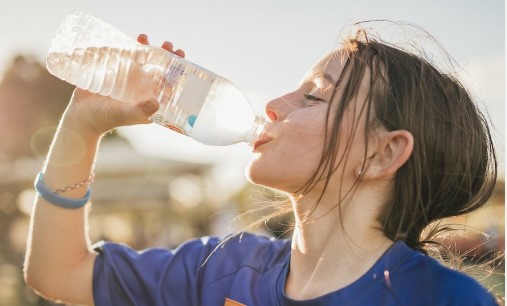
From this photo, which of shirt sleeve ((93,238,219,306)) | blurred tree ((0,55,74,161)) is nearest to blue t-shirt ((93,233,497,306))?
shirt sleeve ((93,238,219,306))

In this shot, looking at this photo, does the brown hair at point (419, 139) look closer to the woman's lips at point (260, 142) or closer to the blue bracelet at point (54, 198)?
the woman's lips at point (260, 142)

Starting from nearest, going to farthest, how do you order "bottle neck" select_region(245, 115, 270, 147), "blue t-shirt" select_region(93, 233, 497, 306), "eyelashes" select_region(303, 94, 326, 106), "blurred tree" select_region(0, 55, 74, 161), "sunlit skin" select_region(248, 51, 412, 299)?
"blue t-shirt" select_region(93, 233, 497, 306) → "sunlit skin" select_region(248, 51, 412, 299) → "eyelashes" select_region(303, 94, 326, 106) → "bottle neck" select_region(245, 115, 270, 147) → "blurred tree" select_region(0, 55, 74, 161)

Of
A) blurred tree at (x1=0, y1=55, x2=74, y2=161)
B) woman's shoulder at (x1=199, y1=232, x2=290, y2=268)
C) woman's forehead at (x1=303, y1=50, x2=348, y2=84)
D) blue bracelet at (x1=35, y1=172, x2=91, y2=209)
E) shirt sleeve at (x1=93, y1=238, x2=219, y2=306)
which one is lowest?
blurred tree at (x1=0, y1=55, x2=74, y2=161)

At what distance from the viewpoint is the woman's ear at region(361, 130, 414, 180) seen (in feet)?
7.61

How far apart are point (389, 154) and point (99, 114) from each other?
3.40 ft

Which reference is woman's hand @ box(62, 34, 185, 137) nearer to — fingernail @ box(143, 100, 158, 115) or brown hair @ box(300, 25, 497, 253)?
fingernail @ box(143, 100, 158, 115)

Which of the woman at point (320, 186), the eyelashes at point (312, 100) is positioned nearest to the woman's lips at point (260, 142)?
the woman at point (320, 186)

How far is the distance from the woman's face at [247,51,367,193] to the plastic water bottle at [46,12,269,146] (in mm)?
404

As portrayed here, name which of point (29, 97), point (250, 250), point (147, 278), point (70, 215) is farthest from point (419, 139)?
point (29, 97)

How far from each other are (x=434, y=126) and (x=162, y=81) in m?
1.16

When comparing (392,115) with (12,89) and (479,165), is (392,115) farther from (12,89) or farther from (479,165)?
(12,89)

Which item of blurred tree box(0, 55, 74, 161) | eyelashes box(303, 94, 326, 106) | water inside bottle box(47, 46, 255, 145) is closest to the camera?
eyelashes box(303, 94, 326, 106)

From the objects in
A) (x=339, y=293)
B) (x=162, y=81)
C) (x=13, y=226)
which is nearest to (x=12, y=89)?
(x=13, y=226)

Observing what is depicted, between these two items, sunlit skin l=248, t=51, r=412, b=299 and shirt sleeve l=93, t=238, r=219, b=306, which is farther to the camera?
shirt sleeve l=93, t=238, r=219, b=306
